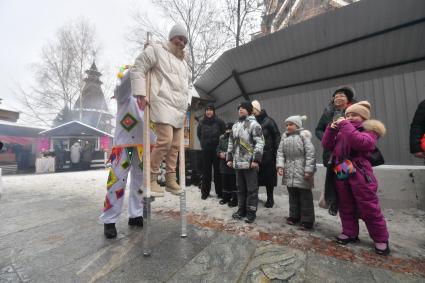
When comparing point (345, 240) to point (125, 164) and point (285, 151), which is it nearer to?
point (285, 151)

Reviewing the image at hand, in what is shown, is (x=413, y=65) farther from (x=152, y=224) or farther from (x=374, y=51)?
(x=152, y=224)

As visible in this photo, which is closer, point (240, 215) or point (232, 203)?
point (240, 215)

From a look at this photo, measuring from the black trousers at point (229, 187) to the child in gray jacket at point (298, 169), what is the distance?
4.26 ft

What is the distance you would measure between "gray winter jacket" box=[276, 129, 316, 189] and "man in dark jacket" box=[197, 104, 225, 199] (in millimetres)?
1793

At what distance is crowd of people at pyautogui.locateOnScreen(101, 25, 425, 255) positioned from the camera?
2188mm

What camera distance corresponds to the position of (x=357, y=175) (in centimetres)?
224

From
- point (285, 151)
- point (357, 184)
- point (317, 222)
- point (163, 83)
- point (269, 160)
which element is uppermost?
point (163, 83)

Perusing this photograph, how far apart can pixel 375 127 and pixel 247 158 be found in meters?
1.57

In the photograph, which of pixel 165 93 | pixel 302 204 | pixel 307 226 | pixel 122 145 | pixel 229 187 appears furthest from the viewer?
pixel 229 187

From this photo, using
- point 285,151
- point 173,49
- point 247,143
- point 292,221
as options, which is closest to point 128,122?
point 173,49

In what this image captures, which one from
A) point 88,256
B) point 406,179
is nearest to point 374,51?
point 406,179

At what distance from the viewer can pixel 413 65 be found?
4.10m

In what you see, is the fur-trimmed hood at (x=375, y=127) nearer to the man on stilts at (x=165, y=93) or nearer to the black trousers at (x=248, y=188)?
the black trousers at (x=248, y=188)

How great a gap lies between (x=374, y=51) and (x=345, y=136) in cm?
325
